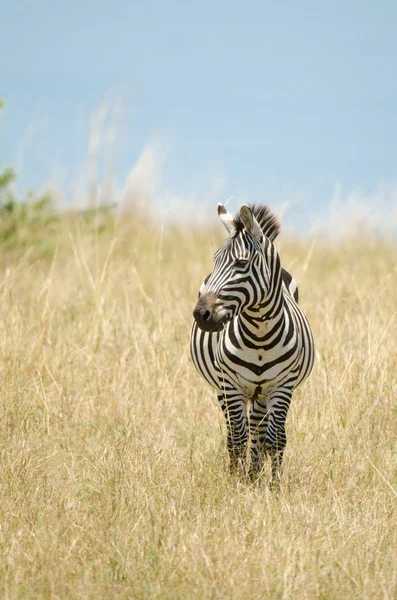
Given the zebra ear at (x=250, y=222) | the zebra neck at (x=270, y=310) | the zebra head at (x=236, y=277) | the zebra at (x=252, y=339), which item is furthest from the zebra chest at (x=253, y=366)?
the zebra ear at (x=250, y=222)

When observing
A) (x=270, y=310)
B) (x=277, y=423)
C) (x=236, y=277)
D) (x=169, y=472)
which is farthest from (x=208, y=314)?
(x=169, y=472)

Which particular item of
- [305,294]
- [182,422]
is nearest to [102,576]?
[182,422]

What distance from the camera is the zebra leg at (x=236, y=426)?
4539 millimetres

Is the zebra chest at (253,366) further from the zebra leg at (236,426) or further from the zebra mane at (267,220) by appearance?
→ the zebra mane at (267,220)

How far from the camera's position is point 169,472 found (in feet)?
15.1

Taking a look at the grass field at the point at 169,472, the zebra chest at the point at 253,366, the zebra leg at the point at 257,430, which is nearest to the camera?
the grass field at the point at 169,472

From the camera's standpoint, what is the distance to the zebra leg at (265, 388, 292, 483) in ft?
14.5

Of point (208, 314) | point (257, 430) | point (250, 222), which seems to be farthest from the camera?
point (257, 430)

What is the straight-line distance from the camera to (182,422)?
18.7 ft

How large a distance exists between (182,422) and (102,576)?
96.6 inches

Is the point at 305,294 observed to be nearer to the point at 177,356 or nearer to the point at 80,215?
the point at 177,356

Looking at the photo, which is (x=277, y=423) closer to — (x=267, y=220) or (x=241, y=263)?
(x=241, y=263)

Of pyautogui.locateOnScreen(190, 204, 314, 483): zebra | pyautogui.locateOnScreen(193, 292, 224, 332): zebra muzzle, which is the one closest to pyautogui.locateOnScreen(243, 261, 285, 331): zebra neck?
pyautogui.locateOnScreen(190, 204, 314, 483): zebra

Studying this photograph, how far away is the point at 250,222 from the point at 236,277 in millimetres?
312
